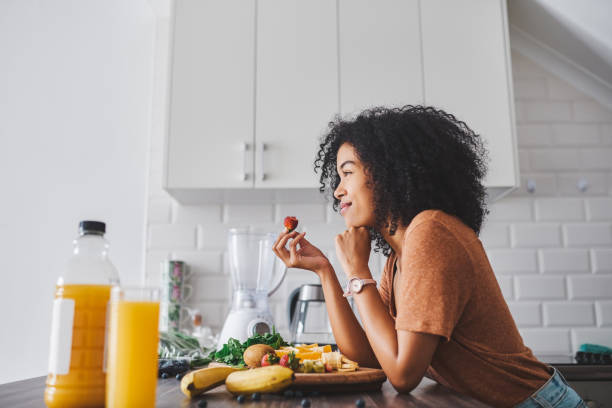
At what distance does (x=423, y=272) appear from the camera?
3.40ft

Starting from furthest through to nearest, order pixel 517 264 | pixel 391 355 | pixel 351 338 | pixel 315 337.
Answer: pixel 517 264, pixel 315 337, pixel 351 338, pixel 391 355

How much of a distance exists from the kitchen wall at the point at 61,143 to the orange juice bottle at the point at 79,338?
1.76m

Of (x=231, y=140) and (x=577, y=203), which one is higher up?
(x=231, y=140)

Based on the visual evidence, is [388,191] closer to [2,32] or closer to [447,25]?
[447,25]

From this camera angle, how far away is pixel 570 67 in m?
2.60

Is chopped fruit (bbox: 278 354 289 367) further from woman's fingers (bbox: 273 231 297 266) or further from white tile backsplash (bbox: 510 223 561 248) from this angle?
white tile backsplash (bbox: 510 223 561 248)

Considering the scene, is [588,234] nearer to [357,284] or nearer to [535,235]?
[535,235]

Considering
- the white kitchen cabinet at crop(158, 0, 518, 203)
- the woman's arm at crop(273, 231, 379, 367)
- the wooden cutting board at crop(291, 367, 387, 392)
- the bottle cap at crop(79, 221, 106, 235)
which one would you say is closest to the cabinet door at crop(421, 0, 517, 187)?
the white kitchen cabinet at crop(158, 0, 518, 203)

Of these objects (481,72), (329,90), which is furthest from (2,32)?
(481,72)

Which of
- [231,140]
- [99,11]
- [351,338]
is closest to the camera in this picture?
[351,338]

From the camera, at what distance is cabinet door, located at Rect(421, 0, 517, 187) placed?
2.23 m

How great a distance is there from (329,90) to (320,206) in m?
0.56

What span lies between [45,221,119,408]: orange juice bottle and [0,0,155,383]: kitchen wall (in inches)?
69.2

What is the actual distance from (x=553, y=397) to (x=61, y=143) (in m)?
2.30
